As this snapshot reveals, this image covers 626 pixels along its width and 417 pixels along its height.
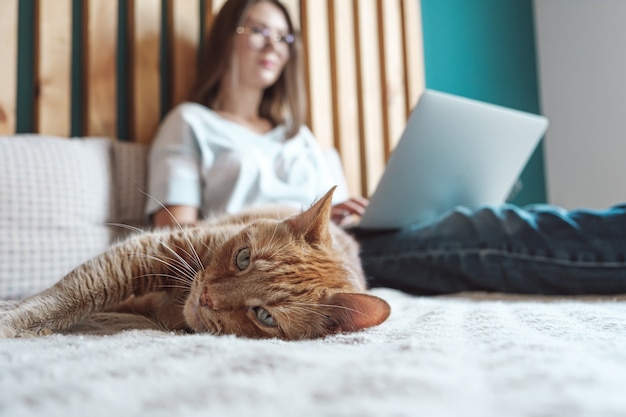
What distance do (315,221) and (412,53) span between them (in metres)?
2.04

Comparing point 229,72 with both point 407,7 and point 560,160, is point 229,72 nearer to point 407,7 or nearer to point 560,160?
point 407,7

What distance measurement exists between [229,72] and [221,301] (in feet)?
4.10

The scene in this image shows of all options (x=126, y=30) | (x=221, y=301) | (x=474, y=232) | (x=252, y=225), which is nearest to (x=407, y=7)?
(x=126, y=30)

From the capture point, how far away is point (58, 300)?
0.74 m

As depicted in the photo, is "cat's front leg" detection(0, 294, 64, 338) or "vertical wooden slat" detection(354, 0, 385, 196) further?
"vertical wooden slat" detection(354, 0, 385, 196)

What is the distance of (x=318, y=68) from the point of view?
2.25 metres

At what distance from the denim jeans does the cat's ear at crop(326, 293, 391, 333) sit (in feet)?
2.10

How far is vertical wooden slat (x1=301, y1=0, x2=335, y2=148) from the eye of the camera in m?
2.22

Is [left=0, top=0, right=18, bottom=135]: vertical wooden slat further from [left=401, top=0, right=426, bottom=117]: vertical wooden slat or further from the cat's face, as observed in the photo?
[left=401, top=0, right=426, bottom=117]: vertical wooden slat

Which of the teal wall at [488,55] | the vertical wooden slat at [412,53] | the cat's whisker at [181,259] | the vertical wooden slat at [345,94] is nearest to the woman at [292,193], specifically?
the cat's whisker at [181,259]

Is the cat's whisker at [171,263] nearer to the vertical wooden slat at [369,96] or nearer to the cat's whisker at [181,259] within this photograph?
the cat's whisker at [181,259]

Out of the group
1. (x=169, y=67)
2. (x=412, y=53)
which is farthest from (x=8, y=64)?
(x=412, y=53)

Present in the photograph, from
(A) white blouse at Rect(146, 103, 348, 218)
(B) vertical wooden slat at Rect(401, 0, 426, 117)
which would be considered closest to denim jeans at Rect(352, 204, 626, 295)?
(A) white blouse at Rect(146, 103, 348, 218)

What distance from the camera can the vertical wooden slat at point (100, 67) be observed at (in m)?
1.60
